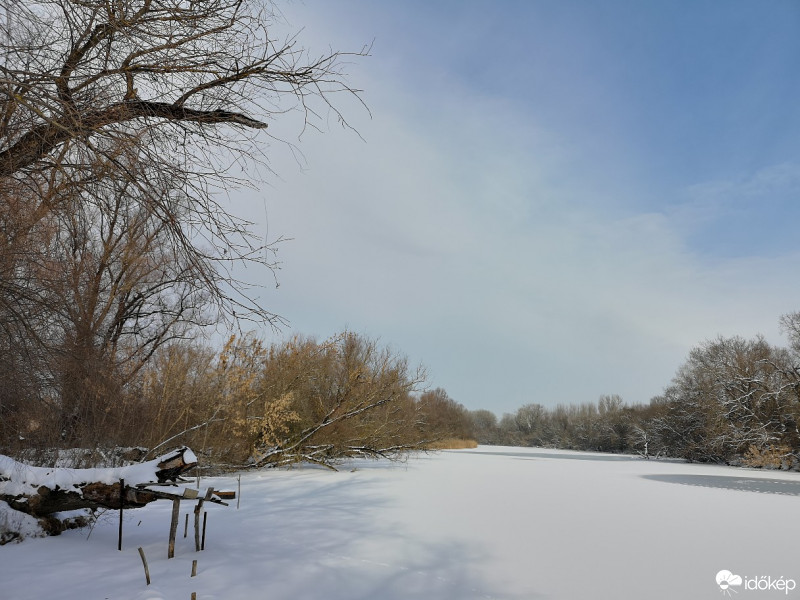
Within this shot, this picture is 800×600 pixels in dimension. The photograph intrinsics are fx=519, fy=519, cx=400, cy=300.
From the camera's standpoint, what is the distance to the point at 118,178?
2.72 m

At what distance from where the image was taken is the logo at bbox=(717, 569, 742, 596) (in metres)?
5.35

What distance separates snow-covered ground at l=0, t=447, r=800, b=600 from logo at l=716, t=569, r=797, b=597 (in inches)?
1.2

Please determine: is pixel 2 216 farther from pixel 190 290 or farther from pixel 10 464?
Result: pixel 10 464

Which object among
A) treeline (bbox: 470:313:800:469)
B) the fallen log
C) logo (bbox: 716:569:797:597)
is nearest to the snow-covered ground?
logo (bbox: 716:569:797:597)

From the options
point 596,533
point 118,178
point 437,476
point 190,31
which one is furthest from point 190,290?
point 437,476

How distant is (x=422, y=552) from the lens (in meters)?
6.54

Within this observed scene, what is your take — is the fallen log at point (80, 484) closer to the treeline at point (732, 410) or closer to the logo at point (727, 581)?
the logo at point (727, 581)

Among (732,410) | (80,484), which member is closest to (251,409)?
(80,484)

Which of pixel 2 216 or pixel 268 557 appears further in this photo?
pixel 268 557

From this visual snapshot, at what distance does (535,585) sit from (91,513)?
587 centimetres

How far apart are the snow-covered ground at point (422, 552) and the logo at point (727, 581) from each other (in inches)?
3.3

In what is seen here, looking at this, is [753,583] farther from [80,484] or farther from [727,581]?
[80,484]

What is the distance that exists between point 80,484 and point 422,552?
4.18 meters

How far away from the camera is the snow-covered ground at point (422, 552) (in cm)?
501
